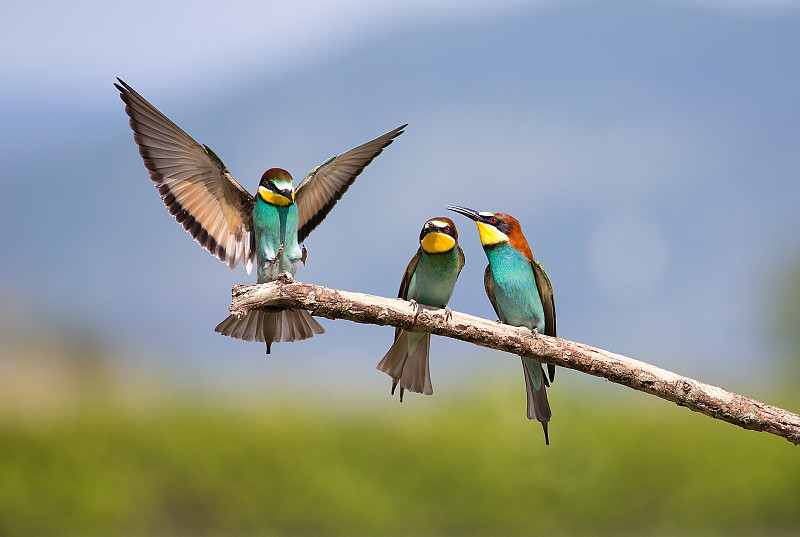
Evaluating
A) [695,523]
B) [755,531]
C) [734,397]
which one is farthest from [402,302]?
[755,531]

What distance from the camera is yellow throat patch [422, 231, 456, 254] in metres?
3.21

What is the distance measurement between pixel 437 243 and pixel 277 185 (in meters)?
0.69

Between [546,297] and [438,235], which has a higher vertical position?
[438,235]

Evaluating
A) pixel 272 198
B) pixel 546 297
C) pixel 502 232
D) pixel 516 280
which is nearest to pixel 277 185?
pixel 272 198

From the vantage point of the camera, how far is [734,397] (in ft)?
9.64

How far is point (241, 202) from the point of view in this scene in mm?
3332

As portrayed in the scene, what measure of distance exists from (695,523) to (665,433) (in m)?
0.85

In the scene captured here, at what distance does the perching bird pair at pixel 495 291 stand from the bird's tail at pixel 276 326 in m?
0.36

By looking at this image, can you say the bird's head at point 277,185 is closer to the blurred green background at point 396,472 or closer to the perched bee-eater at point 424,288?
the perched bee-eater at point 424,288

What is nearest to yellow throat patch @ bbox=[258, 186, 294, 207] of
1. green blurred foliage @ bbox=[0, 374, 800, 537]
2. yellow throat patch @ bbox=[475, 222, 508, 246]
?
yellow throat patch @ bbox=[475, 222, 508, 246]

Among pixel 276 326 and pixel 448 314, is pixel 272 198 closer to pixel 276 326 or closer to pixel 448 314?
pixel 276 326

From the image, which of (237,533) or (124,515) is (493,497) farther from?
(124,515)

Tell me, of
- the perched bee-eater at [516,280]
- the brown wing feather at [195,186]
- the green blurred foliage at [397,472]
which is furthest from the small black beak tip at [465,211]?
the green blurred foliage at [397,472]

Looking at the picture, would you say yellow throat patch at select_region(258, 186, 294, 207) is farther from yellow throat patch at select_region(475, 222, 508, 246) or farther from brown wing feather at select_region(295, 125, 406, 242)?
yellow throat patch at select_region(475, 222, 508, 246)
